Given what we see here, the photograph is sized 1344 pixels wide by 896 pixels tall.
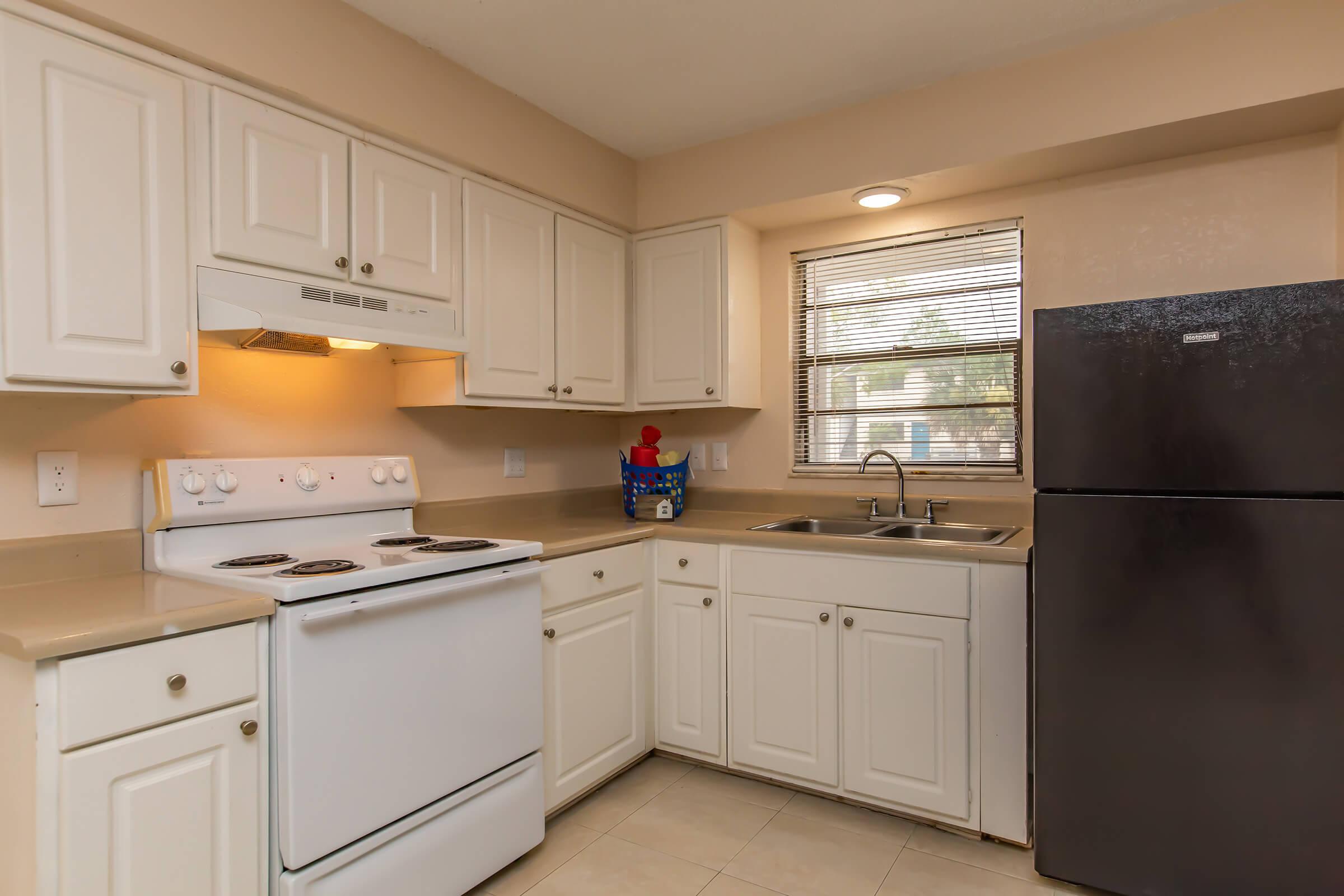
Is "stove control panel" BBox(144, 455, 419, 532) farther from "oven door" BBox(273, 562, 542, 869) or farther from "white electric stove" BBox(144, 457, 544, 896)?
"oven door" BBox(273, 562, 542, 869)

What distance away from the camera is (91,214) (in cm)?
154

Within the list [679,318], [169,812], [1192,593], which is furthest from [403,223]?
[1192,593]

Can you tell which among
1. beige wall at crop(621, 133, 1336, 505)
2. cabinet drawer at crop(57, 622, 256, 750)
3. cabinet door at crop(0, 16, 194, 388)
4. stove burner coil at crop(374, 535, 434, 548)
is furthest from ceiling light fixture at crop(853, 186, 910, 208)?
cabinet drawer at crop(57, 622, 256, 750)

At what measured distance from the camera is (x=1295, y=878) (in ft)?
5.45

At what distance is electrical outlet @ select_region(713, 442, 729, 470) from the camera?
3277mm

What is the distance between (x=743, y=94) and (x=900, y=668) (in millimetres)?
1959

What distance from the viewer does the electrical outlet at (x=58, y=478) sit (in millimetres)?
1688

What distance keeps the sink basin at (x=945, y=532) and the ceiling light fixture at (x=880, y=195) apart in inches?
46.2

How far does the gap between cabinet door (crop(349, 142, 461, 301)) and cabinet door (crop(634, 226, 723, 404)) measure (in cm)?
94

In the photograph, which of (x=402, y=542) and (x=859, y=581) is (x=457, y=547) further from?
(x=859, y=581)

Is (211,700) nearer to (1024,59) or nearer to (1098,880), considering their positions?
(1098,880)

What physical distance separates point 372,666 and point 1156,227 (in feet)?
8.63

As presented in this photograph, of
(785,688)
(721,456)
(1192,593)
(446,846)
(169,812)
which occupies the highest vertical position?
(721,456)

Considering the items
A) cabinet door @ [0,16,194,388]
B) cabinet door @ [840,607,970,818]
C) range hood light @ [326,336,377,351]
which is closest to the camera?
cabinet door @ [0,16,194,388]
